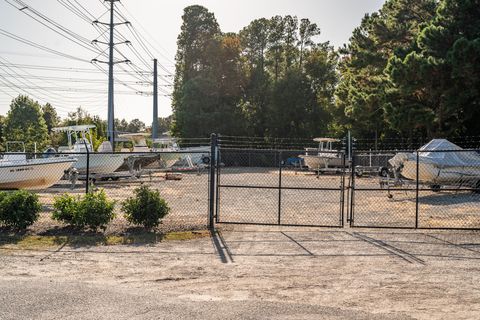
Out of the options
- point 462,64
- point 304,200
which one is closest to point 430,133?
point 462,64

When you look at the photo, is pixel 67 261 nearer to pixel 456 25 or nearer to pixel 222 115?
pixel 456 25

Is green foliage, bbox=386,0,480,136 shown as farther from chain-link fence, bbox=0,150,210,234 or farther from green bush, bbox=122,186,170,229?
green bush, bbox=122,186,170,229

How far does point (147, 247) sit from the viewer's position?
31.2 feet

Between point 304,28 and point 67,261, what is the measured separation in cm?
5463

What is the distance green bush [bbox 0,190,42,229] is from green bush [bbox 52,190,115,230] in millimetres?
481

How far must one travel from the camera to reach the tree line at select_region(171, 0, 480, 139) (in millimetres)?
25516


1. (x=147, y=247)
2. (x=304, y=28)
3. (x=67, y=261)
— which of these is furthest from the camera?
(x=304, y=28)

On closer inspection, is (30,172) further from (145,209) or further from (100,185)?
(145,209)

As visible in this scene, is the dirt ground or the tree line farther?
the tree line

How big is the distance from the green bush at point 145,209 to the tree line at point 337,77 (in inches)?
721

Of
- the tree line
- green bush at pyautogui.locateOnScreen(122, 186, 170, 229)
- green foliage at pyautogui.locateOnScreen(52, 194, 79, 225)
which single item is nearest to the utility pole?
the tree line

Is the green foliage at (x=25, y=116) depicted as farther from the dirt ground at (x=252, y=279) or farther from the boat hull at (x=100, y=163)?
the dirt ground at (x=252, y=279)

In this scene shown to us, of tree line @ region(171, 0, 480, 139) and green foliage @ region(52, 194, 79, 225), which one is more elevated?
tree line @ region(171, 0, 480, 139)

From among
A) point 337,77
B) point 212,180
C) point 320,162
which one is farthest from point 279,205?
point 337,77
